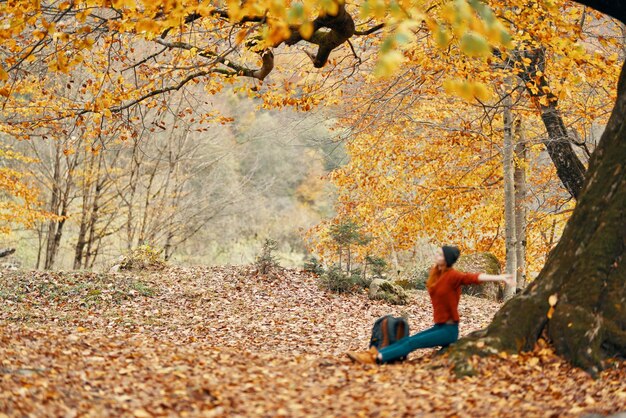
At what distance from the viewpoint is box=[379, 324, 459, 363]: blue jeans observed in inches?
262

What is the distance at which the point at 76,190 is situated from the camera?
21000 millimetres

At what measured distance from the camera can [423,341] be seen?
664 centimetres

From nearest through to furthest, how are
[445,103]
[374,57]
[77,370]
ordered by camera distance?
[77,370] < [374,57] < [445,103]

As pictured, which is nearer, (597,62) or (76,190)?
(597,62)

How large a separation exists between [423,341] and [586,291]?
1.68 meters

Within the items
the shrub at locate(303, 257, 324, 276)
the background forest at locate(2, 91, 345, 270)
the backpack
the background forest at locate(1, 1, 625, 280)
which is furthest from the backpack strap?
the shrub at locate(303, 257, 324, 276)

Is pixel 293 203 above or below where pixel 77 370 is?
above

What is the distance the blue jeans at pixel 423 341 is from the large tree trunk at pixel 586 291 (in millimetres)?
206

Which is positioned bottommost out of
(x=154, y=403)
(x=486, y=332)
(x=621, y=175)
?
(x=154, y=403)

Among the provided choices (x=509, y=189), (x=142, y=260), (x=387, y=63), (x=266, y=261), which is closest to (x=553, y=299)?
(x=387, y=63)

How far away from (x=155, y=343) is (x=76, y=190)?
14.3 metres

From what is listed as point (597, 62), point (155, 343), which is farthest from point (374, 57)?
point (155, 343)

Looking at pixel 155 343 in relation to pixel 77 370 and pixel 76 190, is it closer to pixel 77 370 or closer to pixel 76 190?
pixel 77 370

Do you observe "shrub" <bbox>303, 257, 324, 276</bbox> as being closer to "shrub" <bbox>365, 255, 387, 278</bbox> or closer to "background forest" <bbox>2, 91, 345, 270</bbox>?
"shrub" <bbox>365, 255, 387, 278</bbox>
